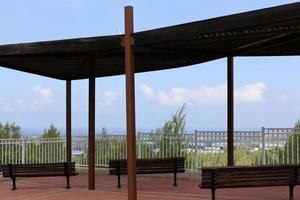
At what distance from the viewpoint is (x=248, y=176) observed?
30.4 ft

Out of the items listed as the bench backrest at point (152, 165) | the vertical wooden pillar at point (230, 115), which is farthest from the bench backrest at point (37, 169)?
the vertical wooden pillar at point (230, 115)

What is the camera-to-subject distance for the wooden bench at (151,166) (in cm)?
1213

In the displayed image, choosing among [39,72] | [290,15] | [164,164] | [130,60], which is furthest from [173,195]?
[39,72]

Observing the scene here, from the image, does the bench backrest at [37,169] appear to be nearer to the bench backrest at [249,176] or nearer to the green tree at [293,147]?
the bench backrest at [249,176]

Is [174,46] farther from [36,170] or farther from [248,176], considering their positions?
[36,170]

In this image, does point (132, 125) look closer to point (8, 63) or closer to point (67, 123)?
point (8, 63)

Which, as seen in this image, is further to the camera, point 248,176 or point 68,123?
point 68,123

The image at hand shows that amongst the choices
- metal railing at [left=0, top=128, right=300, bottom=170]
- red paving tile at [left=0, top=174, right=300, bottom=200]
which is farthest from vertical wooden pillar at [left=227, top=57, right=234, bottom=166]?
red paving tile at [left=0, top=174, right=300, bottom=200]

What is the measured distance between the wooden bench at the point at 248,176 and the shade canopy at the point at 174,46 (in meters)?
2.36

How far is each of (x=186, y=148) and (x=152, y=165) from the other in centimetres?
241

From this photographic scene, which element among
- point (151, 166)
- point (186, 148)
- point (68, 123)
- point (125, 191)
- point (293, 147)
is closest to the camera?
point (125, 191)

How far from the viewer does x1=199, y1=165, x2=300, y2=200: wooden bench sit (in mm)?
9133

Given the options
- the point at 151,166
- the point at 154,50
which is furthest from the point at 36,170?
the point at 154,50

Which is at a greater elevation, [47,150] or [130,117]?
[130,117]
